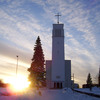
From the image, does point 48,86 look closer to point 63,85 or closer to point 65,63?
point 63,85

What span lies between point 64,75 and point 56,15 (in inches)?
918

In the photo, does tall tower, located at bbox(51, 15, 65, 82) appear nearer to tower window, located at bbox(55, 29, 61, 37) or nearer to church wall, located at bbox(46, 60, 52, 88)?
tower window, located at bbox(55, 29, 61, 37)

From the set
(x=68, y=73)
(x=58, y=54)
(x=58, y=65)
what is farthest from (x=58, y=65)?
(x=68, y=73)

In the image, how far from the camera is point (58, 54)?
61812 mm

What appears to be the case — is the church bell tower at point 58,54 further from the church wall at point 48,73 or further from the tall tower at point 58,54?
the church wall at point 48,73

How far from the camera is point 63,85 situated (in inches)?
2441

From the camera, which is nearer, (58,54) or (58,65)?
(58,65)

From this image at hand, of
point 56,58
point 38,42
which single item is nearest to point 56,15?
point 56,58

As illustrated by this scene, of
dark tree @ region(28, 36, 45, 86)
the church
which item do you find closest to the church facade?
the church

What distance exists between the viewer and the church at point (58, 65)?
2403 inches

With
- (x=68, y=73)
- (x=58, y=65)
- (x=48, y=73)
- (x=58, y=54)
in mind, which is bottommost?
(x=48, y=73)

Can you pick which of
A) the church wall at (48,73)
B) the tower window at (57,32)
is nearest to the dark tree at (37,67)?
the tower window at (57,32)

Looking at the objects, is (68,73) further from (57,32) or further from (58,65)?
(57,32)

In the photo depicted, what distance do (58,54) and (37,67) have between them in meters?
27.4
